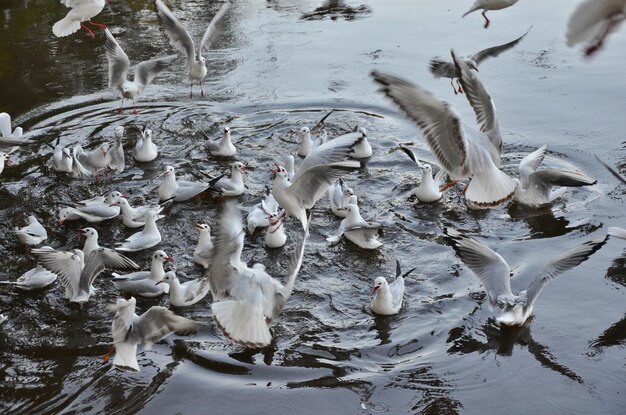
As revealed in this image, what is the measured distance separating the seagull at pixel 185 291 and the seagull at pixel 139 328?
0.65 meters

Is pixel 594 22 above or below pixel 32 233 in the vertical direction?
above

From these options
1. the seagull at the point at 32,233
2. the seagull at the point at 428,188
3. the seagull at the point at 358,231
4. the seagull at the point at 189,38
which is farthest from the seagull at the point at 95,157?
the seagull at the point at 428,188

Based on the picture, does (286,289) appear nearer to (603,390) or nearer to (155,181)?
(603,390)

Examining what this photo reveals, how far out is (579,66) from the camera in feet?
39.7

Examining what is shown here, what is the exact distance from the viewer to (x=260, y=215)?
7.82 metres

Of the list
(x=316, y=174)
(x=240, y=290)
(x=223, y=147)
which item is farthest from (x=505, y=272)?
(x=223, y=147)

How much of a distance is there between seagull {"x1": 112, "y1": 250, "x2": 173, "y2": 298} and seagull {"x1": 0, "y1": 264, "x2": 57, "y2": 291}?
1.83 ft

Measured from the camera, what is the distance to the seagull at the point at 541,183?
8.07 meters

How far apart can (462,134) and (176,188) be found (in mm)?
3476

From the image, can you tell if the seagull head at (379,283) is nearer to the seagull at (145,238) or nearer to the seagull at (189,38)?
the seagull at (145,238)

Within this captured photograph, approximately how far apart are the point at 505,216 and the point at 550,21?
7280mm

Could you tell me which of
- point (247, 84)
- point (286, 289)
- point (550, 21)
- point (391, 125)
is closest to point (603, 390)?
point (286, 289)

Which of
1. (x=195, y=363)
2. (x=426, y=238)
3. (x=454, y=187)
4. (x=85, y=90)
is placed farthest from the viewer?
(x=85, y=90)

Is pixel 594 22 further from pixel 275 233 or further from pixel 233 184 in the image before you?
pixel 233 184
